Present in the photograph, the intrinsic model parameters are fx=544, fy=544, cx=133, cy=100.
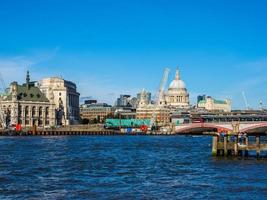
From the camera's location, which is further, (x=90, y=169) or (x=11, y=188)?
(x=90, y=169)

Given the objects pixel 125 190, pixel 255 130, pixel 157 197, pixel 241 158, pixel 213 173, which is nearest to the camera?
pixel 157 197

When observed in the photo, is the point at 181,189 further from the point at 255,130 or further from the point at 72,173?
the point at 255,130

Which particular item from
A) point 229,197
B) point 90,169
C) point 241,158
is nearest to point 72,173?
point 90,169

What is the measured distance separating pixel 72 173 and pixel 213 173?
12.0 meters

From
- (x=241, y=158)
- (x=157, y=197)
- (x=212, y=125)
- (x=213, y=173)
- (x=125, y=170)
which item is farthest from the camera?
(x=212, y=125)

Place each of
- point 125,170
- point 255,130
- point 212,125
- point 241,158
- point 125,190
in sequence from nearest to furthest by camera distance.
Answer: point 125,190
point 125,170
point 241,158
point 255,130
point 212,125

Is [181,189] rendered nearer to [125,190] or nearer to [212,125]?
[125,190]

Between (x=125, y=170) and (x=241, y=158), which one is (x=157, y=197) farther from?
(x=241, y=158)

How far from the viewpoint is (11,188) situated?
123 ft

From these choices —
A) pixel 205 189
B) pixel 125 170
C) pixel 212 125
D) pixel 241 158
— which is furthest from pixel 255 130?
pixel 205 189

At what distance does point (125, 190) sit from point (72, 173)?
1119cm

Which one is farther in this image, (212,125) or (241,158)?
(212,125)

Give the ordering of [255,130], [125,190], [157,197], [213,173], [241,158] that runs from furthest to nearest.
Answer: [255,130]
[241,158]
[213,173]
[125,190]
[157,197]

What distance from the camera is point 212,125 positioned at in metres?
178
